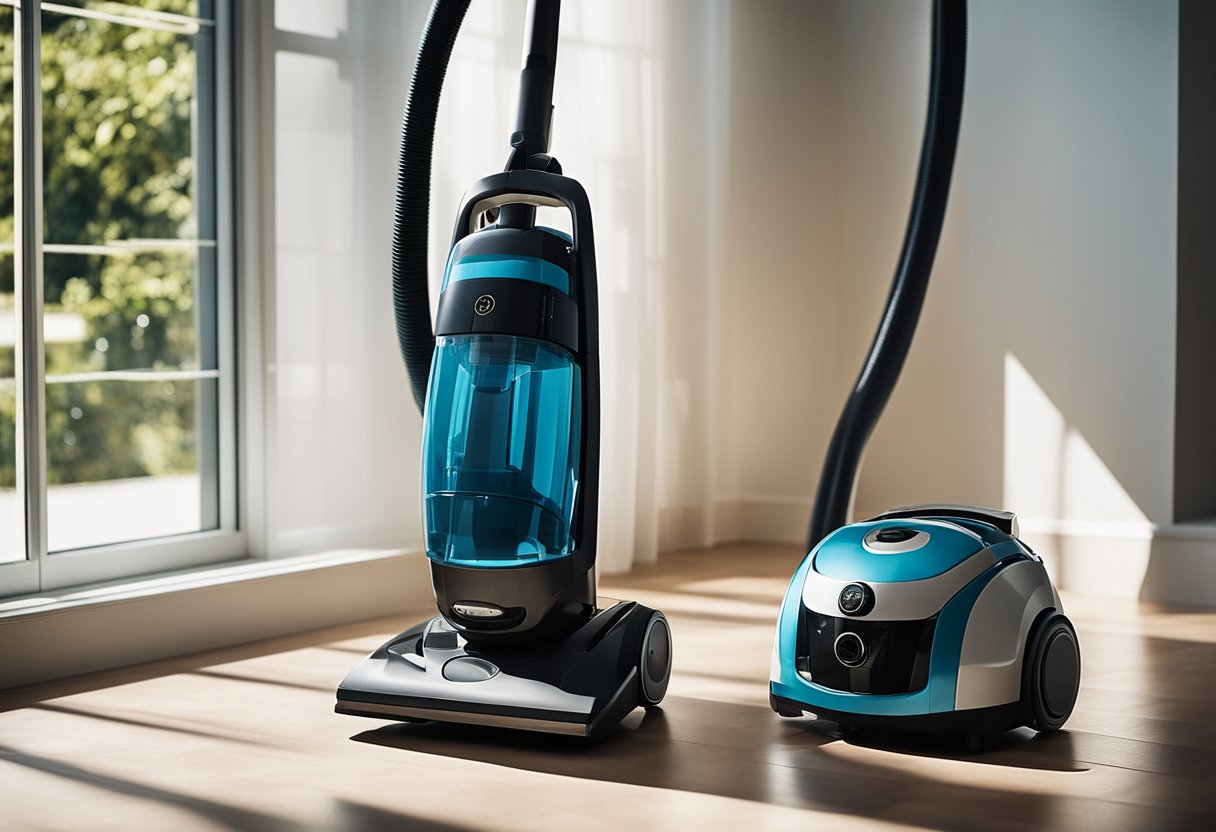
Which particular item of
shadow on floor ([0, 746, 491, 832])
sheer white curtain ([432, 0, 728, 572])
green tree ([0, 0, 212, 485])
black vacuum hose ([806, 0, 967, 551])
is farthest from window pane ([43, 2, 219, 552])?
black vacuum hose ([806, 0, 967, 551])

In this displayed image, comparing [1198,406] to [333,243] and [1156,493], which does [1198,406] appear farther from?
[333,243]

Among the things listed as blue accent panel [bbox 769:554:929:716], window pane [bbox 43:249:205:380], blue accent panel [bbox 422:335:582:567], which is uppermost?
window pane [bbox 43:249:205:380]

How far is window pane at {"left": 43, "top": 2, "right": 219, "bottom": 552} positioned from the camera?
3074 millimetres

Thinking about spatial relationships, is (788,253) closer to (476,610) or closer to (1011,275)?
(1011,275)

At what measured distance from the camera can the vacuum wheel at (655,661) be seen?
2201 millimetres

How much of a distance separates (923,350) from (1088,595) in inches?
31.2

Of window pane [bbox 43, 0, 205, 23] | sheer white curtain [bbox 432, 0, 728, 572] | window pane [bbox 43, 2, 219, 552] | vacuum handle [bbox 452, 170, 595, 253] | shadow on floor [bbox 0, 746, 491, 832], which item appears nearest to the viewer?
shadow on floor [bbox 0, 746, 491, 832]

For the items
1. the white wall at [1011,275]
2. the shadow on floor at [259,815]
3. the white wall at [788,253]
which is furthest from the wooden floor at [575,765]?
the white wall at [1011,275]

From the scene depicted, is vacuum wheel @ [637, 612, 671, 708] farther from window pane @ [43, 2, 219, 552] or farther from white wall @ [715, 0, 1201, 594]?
white wall @ [715, 0, 1201, 594]

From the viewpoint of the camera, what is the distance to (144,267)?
316 centimetres

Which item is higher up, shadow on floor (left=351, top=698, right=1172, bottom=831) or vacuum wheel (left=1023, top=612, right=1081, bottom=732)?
vacuum wheel (left=1023, top=612, right=1081, bottom=732)

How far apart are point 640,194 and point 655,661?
186cm

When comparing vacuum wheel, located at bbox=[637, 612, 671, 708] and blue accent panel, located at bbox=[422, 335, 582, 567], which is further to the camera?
vacuum wheel, located at bbox=[637, 612, 671, 708]

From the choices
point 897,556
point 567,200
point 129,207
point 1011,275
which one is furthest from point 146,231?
point 1011,275
